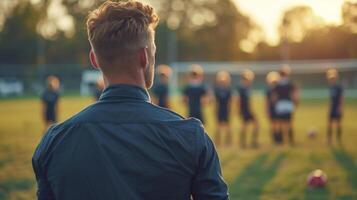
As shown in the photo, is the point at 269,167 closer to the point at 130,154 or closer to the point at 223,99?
the point at 223,99

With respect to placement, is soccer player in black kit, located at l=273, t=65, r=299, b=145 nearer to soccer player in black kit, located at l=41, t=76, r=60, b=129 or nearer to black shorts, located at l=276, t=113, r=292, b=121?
black shorts, located at l=276, t=113, r=292, b=121

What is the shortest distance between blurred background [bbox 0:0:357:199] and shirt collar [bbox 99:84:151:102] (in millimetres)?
1274

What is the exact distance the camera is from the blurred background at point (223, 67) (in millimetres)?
10133

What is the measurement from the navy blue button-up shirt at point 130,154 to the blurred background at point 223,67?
136 centimetres

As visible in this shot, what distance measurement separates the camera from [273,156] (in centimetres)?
1258

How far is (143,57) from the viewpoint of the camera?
75.2 inches

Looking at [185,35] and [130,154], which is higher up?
[130,154]

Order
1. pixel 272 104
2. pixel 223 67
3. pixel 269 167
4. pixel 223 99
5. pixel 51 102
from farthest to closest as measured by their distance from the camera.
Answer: pixel 223 67 < pixel 51 102 < pixel 223 99 < pixel 272 104 < pixel 269 167

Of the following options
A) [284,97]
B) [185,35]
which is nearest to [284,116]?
[284,97]

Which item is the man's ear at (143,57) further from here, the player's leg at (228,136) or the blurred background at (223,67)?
the player's leg at (228,136)

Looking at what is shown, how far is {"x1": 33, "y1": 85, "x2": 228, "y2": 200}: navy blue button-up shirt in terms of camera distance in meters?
1.81

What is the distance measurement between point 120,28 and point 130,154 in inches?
17.1

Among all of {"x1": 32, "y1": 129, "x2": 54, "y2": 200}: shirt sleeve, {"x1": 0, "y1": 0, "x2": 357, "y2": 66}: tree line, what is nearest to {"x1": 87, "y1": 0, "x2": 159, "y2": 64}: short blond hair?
{"x1": 32, "y1": 129, "x2": 54, "y2": 200}: shirt sleeve

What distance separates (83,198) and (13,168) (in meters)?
9.78
